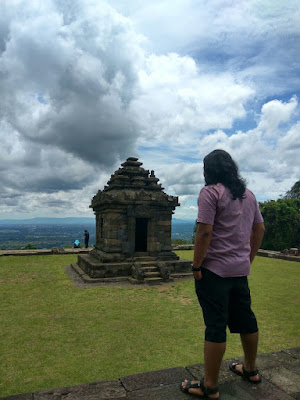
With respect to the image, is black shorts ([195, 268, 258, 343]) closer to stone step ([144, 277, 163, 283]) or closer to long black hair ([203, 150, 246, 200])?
long black hair ([203, 150, 246, 200])

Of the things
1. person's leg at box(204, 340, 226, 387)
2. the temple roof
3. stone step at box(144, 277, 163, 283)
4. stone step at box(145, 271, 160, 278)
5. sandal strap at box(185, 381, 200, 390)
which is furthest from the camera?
the temple roof

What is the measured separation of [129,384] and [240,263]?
5.55ft

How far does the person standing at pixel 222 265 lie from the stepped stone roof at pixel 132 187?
9.08 metres

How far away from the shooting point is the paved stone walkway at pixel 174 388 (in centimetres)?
290

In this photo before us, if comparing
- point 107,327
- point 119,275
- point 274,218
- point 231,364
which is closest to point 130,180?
point 119,275

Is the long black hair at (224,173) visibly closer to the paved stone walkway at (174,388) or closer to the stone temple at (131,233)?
the paved stone walkway at (174,388)

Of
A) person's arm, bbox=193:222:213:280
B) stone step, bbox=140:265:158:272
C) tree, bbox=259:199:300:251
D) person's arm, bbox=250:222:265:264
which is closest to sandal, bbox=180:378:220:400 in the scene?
person's arm, bbox=193:222:213:280

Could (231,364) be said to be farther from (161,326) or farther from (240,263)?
(161,326)

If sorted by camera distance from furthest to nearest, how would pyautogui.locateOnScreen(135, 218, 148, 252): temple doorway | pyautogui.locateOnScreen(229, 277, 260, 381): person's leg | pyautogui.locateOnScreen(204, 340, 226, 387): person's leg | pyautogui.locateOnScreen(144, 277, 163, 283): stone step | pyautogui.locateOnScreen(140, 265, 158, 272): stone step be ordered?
pyautogui.locateOnScreen(135, 218, 148, 252): temple doorway → pyautogui.locateOnScreen(140, 265, 158, 272): stone step → pyautogui.locateOnScreen(144, 277, 163, 283): stone step → pyautogui.locateOnScreen(229, 277, 260, 381): person's leg → pyautogui.locateOnScreen(204, 340, 226, 387): person's leg

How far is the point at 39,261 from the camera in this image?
1552 centimetres

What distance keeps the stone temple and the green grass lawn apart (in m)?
1.23

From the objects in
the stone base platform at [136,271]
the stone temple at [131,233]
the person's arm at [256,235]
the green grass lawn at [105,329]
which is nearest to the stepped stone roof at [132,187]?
the stone temple at [131,233]

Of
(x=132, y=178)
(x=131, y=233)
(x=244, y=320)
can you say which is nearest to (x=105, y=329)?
(x=244, y=320)

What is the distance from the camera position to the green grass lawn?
4480 mm
